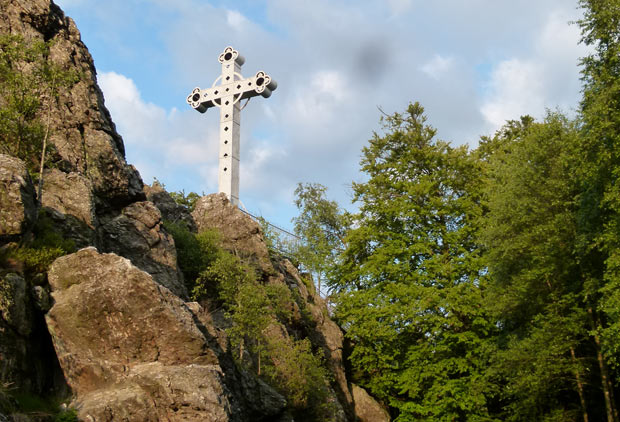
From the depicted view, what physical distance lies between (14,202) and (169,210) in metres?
14.7

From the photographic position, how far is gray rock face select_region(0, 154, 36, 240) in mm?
13723

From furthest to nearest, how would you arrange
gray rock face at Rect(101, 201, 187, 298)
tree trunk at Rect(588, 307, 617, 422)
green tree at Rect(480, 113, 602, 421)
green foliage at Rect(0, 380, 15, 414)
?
green tree at Rect(480, 113, 602, 421), tree trunk at Rect(588, 307, 617, 422), gray rock face at Rect(101, 201, 187, 298), green foliage at Rect(0, 380, 15, 414)

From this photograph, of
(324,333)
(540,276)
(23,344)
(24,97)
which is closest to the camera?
(23,344)

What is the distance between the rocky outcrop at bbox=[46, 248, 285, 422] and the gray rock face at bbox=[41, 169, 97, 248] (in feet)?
9.40

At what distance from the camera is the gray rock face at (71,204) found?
1684cm

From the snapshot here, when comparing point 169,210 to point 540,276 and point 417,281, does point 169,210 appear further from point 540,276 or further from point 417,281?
point 540,276

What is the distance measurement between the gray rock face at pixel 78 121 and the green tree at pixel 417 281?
40.1ft

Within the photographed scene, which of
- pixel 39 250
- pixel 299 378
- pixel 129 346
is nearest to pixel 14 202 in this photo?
pixel 39 250

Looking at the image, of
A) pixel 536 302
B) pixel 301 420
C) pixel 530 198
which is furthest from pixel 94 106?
pixel 536 302

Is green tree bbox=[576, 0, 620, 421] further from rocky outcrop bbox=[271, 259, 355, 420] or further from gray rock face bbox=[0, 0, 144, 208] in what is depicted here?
gray rock face bbox=[0, 0, 144, 208]

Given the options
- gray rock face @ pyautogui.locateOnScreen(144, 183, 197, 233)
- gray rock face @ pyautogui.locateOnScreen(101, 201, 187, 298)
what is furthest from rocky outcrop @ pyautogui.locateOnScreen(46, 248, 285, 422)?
gray rock face @ pyautogui.locateOnScreen(144, 183, 197, 233)

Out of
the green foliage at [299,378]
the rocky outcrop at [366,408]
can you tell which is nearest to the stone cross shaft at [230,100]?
the green foliage at [299,378]

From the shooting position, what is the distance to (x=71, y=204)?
17.8m

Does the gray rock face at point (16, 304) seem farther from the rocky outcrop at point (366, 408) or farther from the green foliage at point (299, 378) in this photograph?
the rocky outcrop at point (366, 408)
